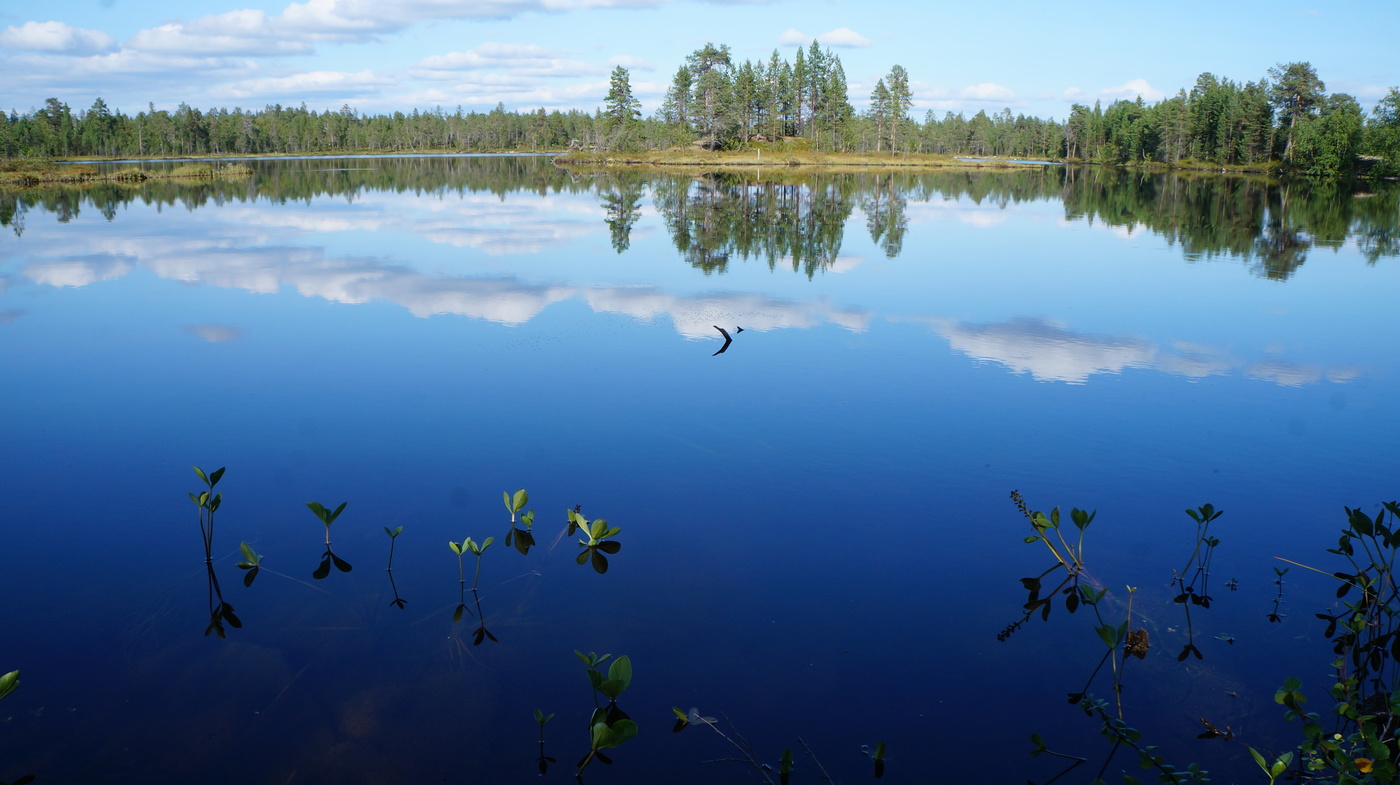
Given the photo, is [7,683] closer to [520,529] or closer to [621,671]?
[621,671]

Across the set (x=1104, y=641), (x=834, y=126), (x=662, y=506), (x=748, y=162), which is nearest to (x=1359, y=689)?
(x=1104, y=641)

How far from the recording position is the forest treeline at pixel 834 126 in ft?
258

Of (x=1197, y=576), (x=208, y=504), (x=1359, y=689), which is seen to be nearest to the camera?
(x=1359, y=689)

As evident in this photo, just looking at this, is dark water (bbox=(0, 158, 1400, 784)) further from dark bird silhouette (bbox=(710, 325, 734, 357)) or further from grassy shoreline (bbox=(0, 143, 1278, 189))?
grassy shoreline (bbox=(0, 143, 1278, 189))

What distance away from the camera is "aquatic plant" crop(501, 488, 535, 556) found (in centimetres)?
657

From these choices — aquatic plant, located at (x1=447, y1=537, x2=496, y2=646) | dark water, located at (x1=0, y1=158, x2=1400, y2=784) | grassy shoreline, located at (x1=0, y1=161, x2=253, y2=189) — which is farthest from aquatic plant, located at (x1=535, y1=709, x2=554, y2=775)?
grassy shoreline, located at (x1=0, y1=161, x2=253, y2=189)

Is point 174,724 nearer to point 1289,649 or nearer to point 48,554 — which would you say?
point 48,554

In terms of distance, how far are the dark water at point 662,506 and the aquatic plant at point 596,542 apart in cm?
15

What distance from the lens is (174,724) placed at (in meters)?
4.77

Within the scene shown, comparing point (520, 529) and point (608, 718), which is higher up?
point (520, 529)

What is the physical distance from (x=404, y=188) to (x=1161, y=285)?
4553 cm

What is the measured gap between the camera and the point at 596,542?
22.4 ft

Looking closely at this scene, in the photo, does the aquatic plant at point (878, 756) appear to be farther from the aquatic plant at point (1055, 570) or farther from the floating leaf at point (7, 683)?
the floating leaf at point (7, 683)

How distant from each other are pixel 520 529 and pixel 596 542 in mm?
698
